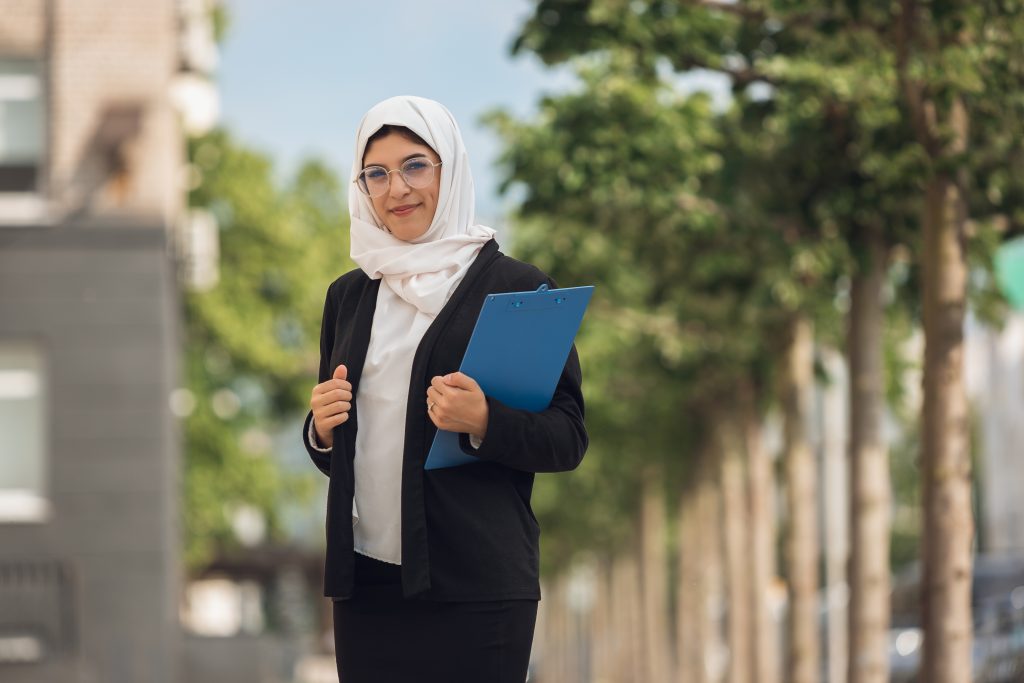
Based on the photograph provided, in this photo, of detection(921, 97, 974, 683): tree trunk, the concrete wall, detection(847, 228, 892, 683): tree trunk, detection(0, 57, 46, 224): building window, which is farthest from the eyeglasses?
detection(0, 57, 46, 224): building window

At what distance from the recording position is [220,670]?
2123cm

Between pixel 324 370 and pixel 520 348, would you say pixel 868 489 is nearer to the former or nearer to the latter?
pixel 324 370

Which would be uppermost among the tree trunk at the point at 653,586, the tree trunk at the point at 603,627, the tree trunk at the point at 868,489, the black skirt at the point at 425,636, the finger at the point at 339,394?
the finger at the point at 339,394

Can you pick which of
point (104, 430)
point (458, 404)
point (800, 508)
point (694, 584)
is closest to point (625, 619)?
point (694, 584)

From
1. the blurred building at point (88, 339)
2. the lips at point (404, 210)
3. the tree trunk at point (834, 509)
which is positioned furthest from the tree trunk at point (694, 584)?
the lips at point (404, 210)

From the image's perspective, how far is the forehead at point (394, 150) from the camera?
3588 mm

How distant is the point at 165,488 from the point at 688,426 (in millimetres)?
9043

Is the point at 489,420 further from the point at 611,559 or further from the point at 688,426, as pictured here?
the point at 611,559

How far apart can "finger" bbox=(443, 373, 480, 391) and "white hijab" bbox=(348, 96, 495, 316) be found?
0.22 metres

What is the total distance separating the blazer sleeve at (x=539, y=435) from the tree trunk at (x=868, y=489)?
11.2 metres

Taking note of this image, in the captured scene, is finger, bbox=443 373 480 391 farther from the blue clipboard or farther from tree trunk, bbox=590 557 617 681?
tree trunk, bbox=590 557 617 681

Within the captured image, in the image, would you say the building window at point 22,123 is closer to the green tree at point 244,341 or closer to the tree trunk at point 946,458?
the green tree at point 244,341

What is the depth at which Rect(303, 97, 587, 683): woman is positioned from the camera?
343 centimetres

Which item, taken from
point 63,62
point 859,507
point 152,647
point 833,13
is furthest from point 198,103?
point 833,13
